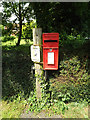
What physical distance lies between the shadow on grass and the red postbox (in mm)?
664

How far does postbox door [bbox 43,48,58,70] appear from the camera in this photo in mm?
2293

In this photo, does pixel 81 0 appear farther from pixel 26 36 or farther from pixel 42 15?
pixel 26 36

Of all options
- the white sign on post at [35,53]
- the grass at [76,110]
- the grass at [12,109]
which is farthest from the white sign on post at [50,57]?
the grass at [12,109]

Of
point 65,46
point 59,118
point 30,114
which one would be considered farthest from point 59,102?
point 65,46

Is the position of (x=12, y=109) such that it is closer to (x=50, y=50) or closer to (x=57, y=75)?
(x=57, y=75)

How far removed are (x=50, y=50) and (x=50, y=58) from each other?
19 centimetres

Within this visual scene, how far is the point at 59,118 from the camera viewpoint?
96.4 inches

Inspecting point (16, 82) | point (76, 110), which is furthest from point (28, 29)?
point (76, 110)

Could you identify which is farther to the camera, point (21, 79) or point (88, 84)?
point (21, 79)

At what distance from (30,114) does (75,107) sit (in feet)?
3.88

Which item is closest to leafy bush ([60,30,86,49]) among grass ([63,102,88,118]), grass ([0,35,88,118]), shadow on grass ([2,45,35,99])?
grass ([0,35,88,118])

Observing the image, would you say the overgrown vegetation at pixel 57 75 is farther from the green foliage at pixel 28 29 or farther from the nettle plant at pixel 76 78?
the green foliage at pixel 28 29

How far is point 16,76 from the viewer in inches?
115

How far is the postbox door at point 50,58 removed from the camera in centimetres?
229
